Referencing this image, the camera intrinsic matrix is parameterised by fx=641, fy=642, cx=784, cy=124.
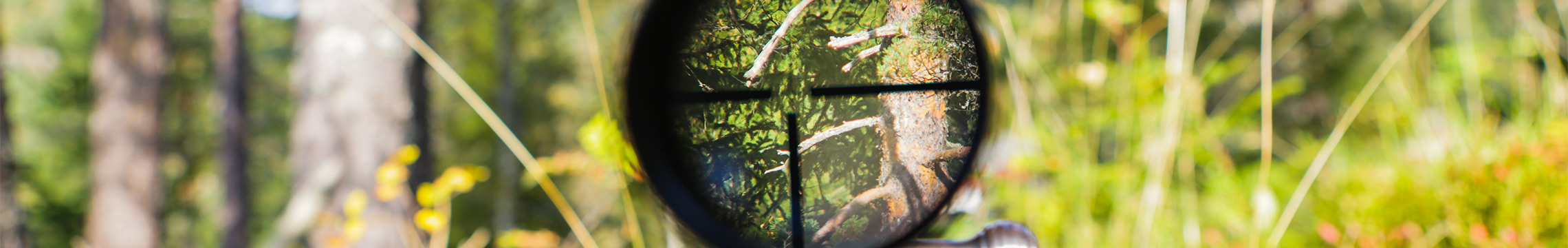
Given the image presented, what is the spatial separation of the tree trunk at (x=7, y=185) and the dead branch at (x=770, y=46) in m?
2.66

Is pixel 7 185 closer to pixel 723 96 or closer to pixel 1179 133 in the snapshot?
pixel 723 96

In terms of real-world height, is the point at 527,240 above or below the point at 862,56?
below

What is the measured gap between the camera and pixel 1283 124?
8.12 ft

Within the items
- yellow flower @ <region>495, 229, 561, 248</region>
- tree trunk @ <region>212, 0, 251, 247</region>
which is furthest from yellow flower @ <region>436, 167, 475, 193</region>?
tree trunk @ <region>212, 0, 251, 247</region>

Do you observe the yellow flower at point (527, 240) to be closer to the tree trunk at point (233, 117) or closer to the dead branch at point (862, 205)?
the dead branch at point (862, 205)

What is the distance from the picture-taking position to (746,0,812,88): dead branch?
339 millimetres

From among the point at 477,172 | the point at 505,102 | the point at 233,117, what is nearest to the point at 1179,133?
the point at 477,172

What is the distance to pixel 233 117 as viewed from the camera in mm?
4594

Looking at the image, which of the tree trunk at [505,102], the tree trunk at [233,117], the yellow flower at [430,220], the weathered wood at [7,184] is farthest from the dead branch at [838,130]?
the tree trunk at [505,102]

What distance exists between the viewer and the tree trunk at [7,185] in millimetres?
1850

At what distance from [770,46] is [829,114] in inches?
1.9

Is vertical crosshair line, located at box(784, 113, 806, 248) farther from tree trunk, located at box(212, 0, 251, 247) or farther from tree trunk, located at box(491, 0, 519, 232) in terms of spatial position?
tree trunk, located at box(491, 0, 519, 232)

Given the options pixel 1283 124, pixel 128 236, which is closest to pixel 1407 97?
pixel 1283 124

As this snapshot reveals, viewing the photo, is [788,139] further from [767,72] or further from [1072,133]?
[1072,133]
